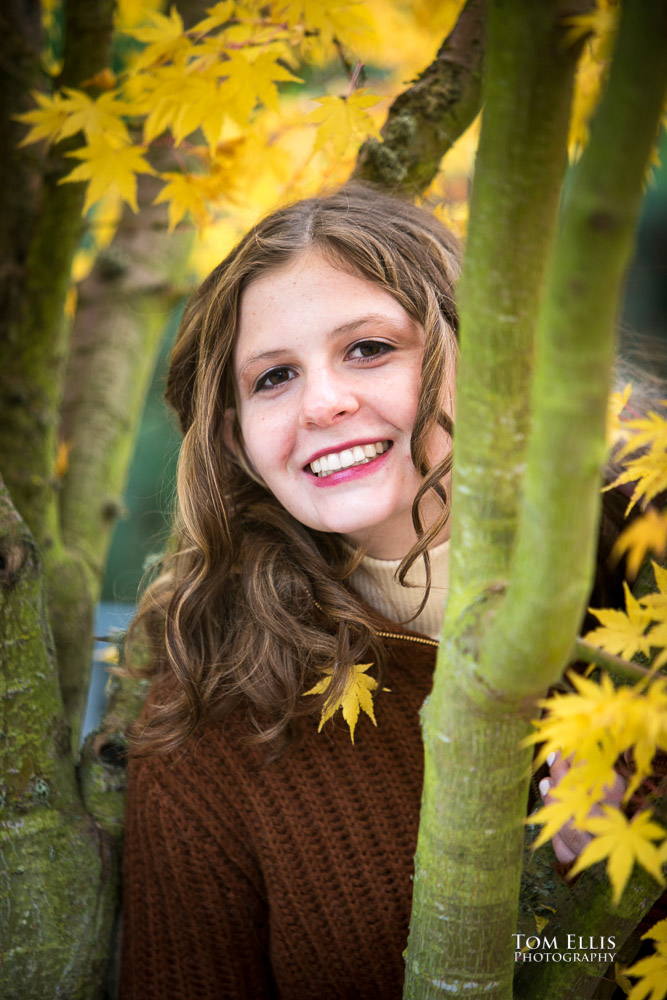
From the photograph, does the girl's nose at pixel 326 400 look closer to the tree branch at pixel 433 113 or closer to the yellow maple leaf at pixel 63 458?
the tree branch at pixel 433 113

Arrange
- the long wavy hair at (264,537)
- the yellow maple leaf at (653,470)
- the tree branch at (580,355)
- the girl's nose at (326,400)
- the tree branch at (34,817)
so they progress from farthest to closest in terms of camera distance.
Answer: the long wavy hair at (264,537) < the girl's nose at (326,400) < the tree branch at (34,817) < the yellow maple leaf at (653,470) < the tree branch at (580,355)

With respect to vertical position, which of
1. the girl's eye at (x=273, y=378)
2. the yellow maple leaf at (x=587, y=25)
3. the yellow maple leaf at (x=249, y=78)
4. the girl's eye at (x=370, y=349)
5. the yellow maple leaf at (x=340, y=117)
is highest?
the yellow maple leaf at (x=249, y=78)

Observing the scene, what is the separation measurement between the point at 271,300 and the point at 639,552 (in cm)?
109

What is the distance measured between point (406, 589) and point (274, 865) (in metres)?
0.63

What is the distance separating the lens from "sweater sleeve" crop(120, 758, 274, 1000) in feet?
5.20

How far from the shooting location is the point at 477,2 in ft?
5.26

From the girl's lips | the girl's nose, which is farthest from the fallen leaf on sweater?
the girl's nose

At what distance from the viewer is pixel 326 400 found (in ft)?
4.78

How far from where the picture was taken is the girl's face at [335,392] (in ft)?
4.91

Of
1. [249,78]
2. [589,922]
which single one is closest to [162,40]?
[249,78]

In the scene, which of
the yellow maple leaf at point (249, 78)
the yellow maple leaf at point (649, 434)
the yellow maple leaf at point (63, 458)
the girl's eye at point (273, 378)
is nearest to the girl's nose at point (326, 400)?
the girl's eye at point (273, 378)

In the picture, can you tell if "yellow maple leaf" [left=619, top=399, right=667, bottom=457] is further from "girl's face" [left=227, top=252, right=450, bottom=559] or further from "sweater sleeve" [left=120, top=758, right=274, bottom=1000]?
"sweater sleeve" [left=120, top=758, right=274, bottom=1000]

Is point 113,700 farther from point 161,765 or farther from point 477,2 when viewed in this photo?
point 477,2

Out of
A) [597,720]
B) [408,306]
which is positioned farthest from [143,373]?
[597,720]
